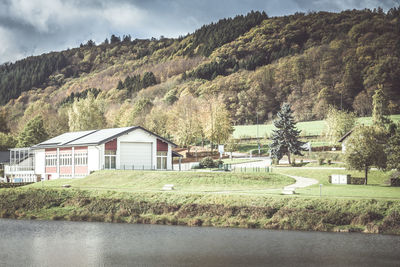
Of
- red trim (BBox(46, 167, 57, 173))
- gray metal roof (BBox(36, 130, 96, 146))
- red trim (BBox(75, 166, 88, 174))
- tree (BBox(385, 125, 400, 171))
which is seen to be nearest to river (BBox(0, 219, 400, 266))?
tree (BBox(385, 125, 400, 171))

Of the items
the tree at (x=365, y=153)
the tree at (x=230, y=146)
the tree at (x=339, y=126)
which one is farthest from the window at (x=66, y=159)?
the tree at (x=339, y=126)

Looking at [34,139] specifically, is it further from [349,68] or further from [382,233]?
[349,68]

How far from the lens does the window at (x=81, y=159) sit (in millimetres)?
61144

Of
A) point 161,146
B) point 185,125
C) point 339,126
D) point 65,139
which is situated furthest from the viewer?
point 185,125

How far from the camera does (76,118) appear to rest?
322 feet

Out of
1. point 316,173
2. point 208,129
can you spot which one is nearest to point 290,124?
point 316,173

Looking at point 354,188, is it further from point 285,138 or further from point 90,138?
point 90,138

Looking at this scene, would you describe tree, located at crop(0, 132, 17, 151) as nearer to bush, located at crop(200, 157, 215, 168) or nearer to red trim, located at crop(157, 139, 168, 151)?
red trim, located at crop(157, 139, 168, 151)

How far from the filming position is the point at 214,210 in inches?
1389

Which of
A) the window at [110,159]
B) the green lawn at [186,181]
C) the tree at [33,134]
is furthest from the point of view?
the tree at [33,134]

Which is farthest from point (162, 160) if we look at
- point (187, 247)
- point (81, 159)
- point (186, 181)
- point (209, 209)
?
point (187, 247)

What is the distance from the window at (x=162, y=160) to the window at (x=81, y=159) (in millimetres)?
8789

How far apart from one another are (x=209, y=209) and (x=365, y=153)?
1702 cm

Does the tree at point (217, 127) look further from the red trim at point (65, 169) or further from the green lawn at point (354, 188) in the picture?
the green lawn at point (354, 188)
